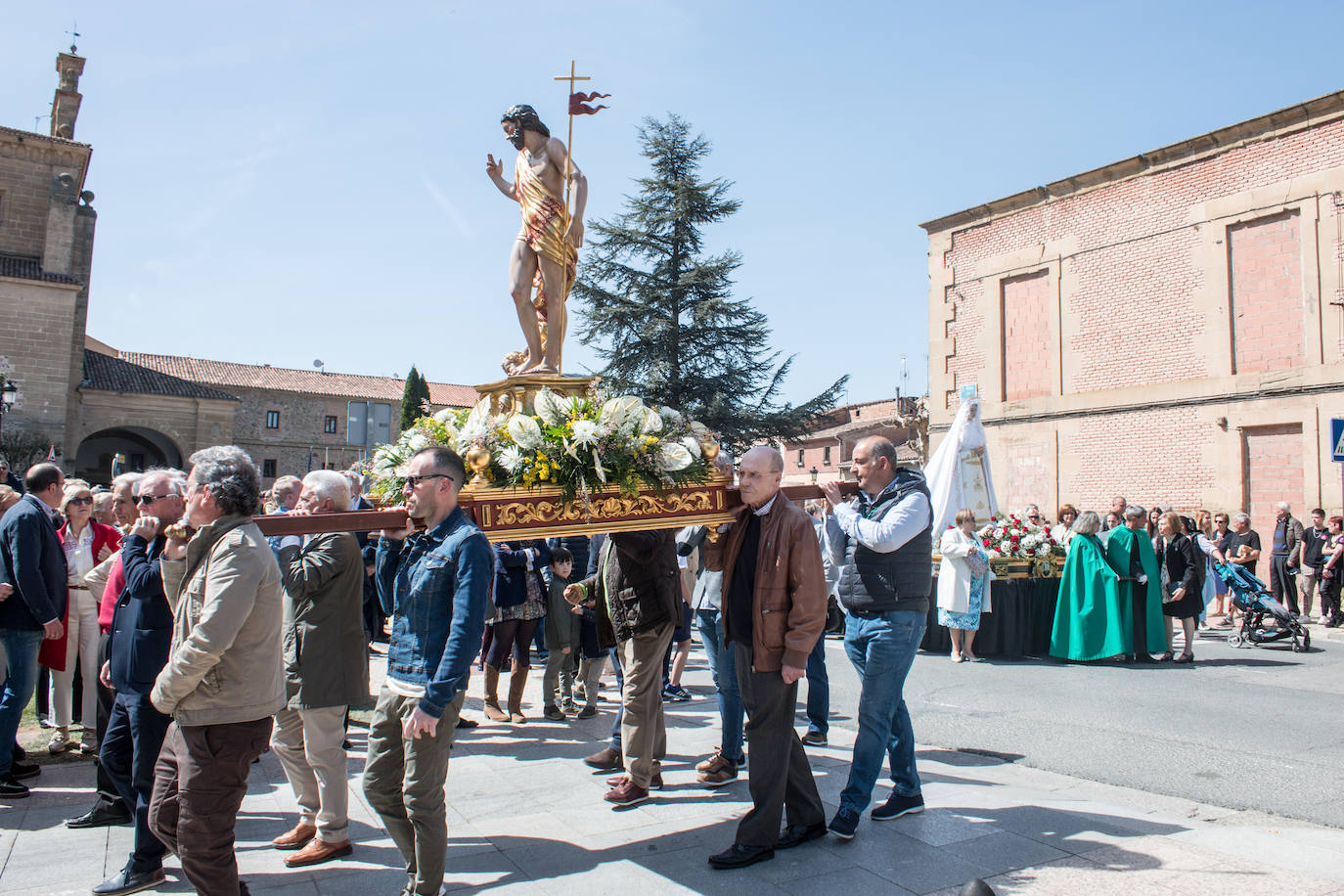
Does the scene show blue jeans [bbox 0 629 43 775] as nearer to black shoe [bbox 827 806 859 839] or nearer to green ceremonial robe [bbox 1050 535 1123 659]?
black shoe [bbox 827 806 859 839]

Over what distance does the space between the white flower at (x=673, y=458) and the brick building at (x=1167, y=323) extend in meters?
16.9

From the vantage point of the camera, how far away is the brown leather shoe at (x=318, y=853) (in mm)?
4273

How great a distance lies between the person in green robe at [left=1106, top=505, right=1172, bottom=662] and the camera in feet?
35.1

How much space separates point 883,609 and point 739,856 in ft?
4.74

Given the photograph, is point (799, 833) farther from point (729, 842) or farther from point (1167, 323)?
point (1167, 323)

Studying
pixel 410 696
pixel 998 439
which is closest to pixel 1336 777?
pixel 410 696

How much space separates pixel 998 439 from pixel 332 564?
2093 centimetres

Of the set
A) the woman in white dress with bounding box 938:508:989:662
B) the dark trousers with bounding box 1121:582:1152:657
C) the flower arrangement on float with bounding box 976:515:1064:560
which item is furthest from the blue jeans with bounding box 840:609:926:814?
the dark trousers with bounding box 1121:582:1152:657

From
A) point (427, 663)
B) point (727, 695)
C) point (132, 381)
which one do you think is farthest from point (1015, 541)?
point (132, 381)

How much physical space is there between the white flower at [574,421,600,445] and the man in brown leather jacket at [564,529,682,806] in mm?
1130

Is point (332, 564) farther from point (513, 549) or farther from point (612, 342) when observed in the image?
point (612, 342)

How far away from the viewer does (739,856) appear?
420 cm

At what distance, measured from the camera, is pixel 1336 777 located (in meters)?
5.87

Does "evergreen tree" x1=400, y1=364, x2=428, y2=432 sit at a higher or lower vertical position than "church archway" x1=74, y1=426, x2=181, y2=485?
higher
